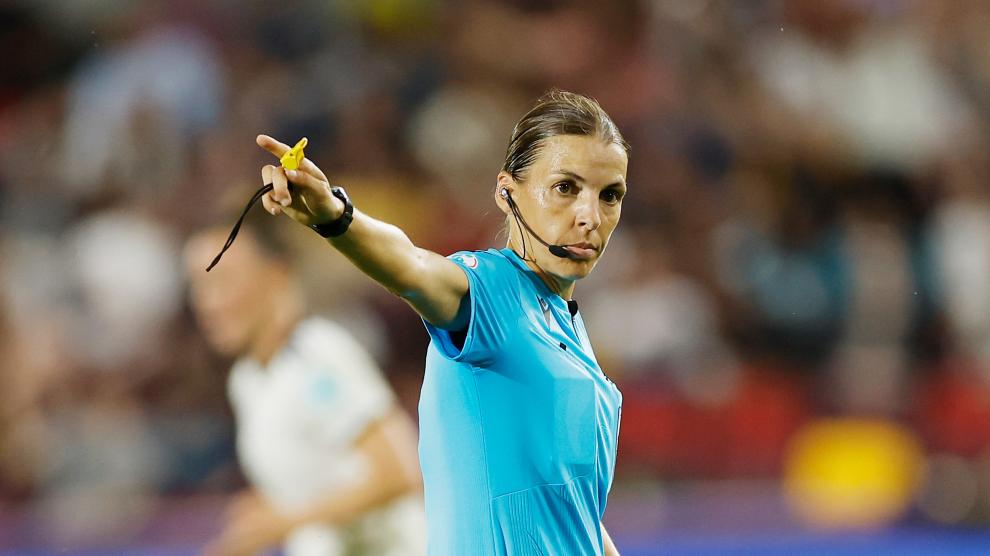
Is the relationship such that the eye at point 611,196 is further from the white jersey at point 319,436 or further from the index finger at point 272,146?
the white jersey at point 319,436

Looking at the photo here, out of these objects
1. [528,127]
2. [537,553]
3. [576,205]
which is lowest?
[537,553]

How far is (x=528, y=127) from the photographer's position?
3170mm

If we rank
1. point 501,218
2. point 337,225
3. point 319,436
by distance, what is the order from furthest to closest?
point 501,218 < point 319,436 < point 337,225

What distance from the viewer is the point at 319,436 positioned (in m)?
4.97

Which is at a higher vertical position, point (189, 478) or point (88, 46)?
point (88, 46)

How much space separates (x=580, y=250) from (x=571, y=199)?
0.12 metres

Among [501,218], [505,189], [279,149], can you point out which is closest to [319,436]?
[505,189]

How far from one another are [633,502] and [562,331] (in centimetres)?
504

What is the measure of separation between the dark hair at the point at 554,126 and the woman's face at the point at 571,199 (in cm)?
2

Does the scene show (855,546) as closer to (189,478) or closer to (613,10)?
(189,478)

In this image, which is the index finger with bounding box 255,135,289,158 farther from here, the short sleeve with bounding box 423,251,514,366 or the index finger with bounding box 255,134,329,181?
the short sleeve with bounding box 423,251,514,366

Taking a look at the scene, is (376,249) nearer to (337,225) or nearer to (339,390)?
(337,225)

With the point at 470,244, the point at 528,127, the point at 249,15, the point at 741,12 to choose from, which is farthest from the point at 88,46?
the point at 528,127

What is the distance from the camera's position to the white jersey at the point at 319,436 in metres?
4.91
